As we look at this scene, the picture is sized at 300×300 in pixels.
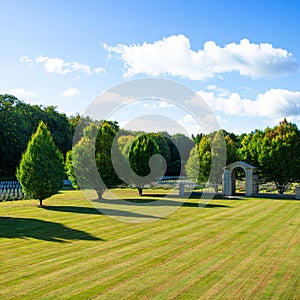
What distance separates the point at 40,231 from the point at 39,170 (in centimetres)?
991

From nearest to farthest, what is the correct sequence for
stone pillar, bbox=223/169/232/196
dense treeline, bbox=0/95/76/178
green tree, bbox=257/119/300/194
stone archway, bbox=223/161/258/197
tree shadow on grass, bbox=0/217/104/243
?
tree shadow on grass, bbox=0/217/104/243
stone archway, bbox=223/161/258/197
stone pillar, bbox=223/169/232/196
green tree, bbox=257/119/300/194
dense treeline, bbox=0/95/76/178

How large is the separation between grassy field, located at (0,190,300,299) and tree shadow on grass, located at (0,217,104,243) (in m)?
0.04

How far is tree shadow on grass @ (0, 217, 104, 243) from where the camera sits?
14.7 m

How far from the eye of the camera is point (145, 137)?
36531 millimetres

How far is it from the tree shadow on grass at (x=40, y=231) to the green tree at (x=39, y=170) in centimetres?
632

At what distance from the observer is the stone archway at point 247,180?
115 ft

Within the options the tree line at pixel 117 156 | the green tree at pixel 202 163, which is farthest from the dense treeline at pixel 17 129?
the green tree at pixel 202 163

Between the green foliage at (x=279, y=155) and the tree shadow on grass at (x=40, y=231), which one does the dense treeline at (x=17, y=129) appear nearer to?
the green foliage at (x=279, y=155)

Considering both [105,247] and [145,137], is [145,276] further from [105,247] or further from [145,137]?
[145,137]

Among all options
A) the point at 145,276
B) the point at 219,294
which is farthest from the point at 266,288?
the point at 145,276

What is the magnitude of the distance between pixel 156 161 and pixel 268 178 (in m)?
11.8

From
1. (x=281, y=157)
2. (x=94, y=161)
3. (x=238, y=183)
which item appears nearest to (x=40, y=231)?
(x=94, y=161)

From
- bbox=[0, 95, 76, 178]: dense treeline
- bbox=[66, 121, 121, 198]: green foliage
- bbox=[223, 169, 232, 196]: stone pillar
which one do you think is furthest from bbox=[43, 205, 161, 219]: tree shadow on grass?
bbox=[0, 95, 76, 178]: dense treeline

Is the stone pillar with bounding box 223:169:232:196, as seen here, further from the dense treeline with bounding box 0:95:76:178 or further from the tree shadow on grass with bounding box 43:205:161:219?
the dense treeline with bounding box 0:95:76:178
